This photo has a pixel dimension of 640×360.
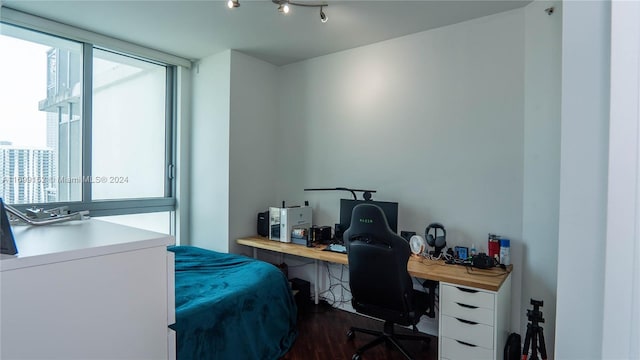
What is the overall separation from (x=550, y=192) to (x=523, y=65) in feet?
3.21

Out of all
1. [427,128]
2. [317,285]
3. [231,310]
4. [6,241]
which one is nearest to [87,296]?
[6,241]

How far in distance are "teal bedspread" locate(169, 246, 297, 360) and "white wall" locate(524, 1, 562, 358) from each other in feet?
6.04

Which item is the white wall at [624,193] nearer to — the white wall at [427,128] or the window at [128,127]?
the white wall at [427,128]

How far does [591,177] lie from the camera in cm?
38

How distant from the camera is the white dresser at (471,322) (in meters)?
1.95

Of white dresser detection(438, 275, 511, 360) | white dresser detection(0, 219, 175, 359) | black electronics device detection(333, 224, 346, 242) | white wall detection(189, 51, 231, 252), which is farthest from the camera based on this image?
white wall detection(189, 51, 231, 252)

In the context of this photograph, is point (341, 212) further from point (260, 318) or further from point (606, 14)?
point (606, 14)

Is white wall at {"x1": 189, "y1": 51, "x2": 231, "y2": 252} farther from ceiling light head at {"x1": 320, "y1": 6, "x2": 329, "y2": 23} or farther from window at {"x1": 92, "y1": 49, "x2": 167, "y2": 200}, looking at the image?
ceiling light head at {"x1": 320, "y1": 6, "x2": 329, "y2": 23}

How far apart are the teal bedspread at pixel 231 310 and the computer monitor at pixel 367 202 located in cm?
83

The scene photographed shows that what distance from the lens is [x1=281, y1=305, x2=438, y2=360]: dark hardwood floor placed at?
2380 millimetres

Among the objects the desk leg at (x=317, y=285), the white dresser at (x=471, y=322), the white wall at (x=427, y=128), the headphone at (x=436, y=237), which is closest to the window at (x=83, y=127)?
the white wall at (x=427, y=128)

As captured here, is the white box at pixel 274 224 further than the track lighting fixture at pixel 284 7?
Yes

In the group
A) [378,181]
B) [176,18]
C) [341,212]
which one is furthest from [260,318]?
[176,18]

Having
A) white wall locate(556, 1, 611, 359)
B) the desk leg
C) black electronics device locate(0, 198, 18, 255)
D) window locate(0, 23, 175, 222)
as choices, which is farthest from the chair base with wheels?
window locate(0, 23, 175, 222)
